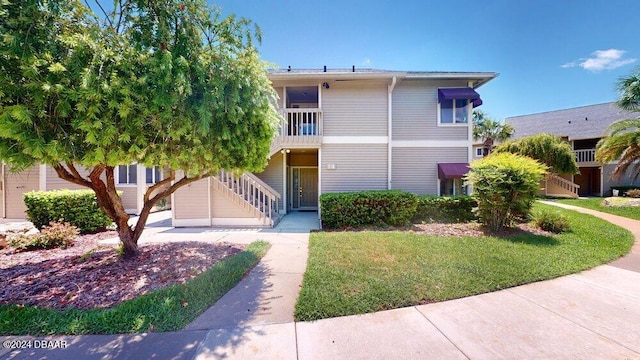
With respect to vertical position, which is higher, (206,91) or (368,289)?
(206,91)

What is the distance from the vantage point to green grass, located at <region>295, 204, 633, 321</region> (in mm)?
3537

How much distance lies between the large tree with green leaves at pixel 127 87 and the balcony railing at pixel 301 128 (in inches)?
213

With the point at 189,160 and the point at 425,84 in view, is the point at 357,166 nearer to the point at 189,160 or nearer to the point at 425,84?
the point at 425,84

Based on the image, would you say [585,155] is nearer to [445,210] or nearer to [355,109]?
[445,210]

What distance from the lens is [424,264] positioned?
15.4 ft

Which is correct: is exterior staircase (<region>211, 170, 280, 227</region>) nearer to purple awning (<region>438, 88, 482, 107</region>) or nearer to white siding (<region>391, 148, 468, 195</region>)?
white siding (<region>391, 148, 468, 195</region>)

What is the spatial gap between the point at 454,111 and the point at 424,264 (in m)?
8.70

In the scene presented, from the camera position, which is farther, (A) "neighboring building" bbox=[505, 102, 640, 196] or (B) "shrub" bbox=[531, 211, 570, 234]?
(A) "neighboring building" bbox=[505, 102, 640, 196]

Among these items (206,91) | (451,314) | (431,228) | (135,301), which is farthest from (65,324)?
(431,228)

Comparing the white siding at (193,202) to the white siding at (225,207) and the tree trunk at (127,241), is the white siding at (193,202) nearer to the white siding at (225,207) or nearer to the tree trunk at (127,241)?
the white siding at (225,207)

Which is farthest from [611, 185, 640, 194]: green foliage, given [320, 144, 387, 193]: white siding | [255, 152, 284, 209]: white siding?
[255, 152, 284, 209]: white siding

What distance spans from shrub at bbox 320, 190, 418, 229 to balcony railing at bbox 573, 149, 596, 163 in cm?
2302

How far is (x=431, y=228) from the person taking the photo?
7.86m

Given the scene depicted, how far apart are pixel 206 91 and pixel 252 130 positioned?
107 centimetres
